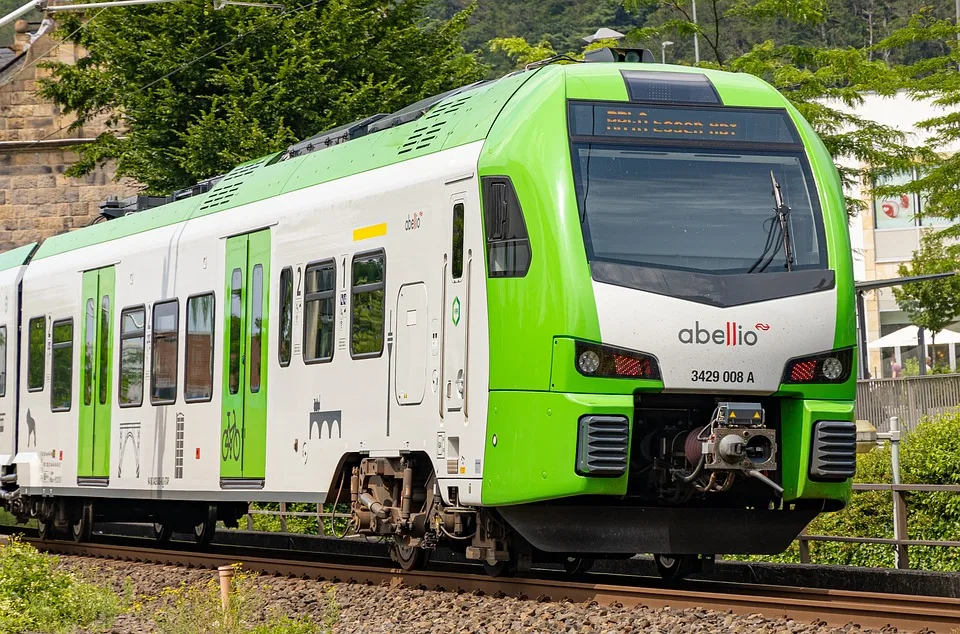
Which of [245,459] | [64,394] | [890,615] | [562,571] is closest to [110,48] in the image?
[64,394]

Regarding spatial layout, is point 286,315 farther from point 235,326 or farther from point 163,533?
point 163,533

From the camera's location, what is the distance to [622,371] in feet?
35.4

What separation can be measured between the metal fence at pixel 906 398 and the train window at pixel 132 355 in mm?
13769

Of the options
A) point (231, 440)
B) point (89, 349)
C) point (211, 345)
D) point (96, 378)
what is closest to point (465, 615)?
point (231, 440)

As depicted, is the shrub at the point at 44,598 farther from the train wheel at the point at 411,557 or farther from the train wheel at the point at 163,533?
the train wheel at the point at 163,533

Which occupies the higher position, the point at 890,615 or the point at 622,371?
the point at 622,371

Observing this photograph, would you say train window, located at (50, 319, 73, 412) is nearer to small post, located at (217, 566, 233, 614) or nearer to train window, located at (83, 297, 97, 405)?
train window, located at (83, 297, 97, 405)

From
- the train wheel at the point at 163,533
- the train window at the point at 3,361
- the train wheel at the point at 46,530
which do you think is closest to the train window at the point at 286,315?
the train wheel at the point at 163,533

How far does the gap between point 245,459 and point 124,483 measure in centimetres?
339

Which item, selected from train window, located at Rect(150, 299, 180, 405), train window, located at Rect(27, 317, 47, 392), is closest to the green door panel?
train window, located at Rect(150, 299, 180, 405)

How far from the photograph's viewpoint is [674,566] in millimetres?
12438

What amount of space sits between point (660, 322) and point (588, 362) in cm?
55

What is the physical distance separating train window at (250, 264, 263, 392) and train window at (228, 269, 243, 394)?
0.31 meters

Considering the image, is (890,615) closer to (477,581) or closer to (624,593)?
(624,593)
